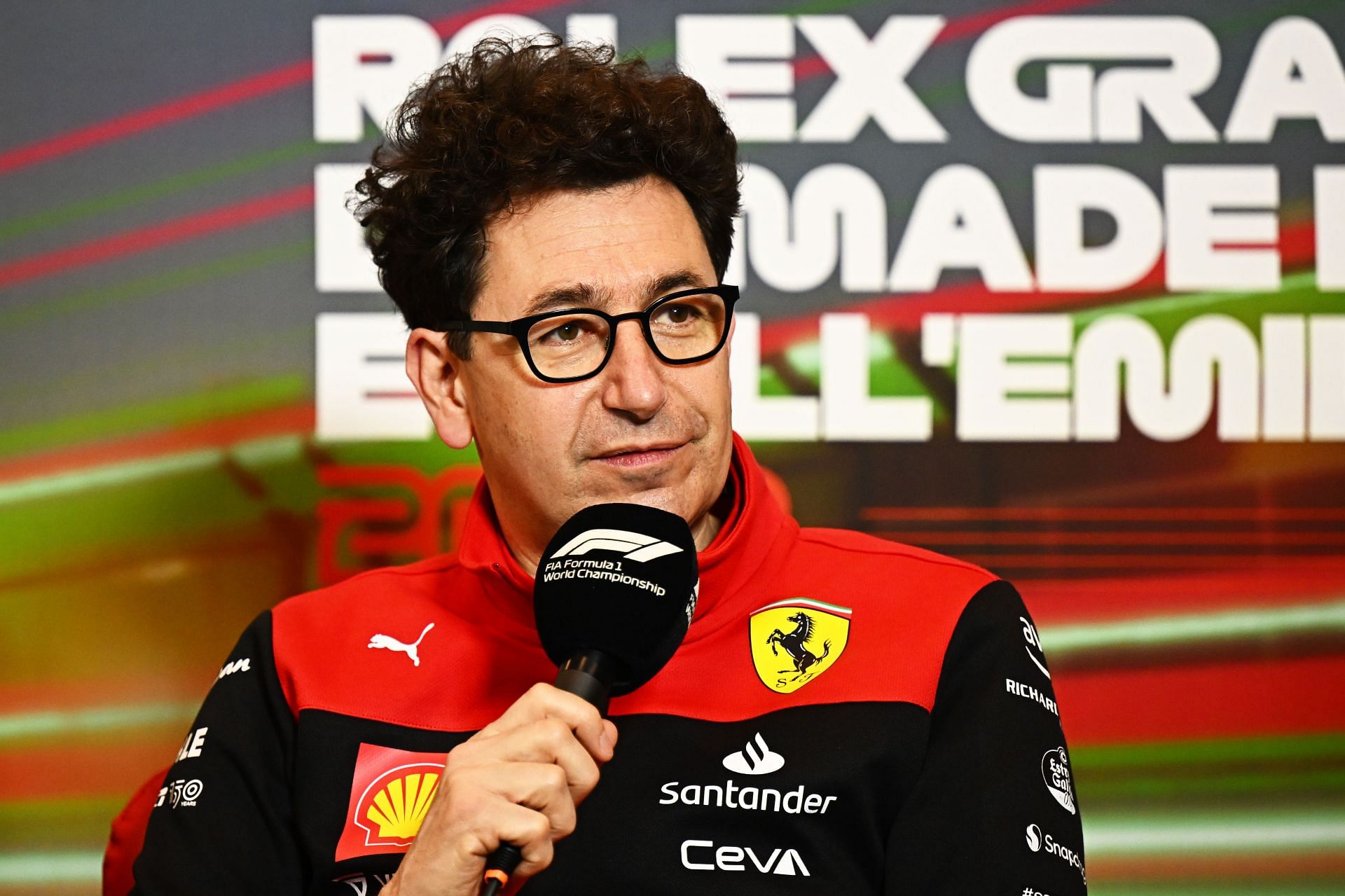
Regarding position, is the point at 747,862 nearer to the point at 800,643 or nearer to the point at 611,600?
the point at 800,643

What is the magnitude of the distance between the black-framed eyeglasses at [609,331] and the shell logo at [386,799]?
42 cm

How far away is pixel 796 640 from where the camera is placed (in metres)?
1.42

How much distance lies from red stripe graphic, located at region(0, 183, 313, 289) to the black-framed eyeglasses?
107 cm

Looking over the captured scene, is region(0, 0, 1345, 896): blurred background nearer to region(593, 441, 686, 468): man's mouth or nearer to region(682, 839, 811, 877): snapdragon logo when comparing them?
region(593, 441, 686, 468): man's mouth

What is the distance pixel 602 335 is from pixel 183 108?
4.38 ft

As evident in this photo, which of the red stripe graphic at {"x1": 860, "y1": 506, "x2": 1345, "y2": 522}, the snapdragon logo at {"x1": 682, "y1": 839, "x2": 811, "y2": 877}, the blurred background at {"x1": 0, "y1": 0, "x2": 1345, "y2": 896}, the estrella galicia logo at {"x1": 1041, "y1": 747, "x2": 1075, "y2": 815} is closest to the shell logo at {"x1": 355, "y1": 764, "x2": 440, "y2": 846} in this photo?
the snapdragon logo at {"x1": 682, "y1": 839, "x2": 811, "y2": 877}

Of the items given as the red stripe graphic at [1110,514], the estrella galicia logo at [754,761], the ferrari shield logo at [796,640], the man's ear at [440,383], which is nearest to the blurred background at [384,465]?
the red stripe graphic at [1110,514]

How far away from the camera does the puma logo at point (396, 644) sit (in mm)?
1515

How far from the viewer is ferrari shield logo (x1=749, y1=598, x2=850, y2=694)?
1.39m

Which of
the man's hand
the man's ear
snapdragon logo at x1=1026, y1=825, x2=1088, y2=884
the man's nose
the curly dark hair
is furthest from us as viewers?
the man's ear

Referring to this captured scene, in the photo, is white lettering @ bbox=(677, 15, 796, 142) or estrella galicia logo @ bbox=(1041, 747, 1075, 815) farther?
white lettering @ bbox=(677, 15, 796, 142)

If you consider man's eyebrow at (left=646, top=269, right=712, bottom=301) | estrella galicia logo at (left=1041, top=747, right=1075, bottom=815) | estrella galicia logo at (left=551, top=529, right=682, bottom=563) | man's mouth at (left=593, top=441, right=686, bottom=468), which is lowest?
estrella galicia logo at (left=1041, top=747, right=1075, bottom=815)

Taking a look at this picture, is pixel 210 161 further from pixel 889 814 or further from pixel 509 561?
pixel 889 814

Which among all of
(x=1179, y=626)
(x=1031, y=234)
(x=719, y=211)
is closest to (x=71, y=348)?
(x=719, y=211)
